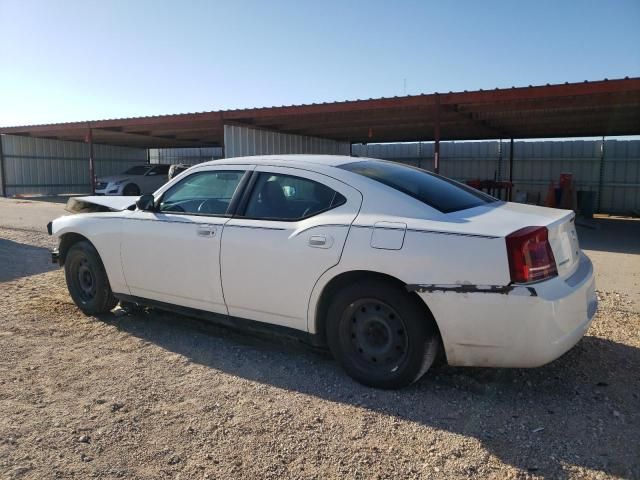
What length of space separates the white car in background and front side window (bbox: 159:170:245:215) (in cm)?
1773

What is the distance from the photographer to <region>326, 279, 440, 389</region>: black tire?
3.25 metres

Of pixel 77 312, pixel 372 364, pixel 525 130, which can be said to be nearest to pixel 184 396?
pixel 372 364

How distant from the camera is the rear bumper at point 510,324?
295 cm

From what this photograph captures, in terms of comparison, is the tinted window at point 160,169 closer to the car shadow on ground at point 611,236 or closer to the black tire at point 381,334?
the car shadow on ground at point 611,236

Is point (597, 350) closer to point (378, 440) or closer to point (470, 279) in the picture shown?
point (470, 279)

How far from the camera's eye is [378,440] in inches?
113

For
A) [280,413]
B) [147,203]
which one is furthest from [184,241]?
[280,413]

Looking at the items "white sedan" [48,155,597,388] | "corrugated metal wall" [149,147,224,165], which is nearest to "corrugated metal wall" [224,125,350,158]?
"corrugated metal wall" [149,147,224,165]

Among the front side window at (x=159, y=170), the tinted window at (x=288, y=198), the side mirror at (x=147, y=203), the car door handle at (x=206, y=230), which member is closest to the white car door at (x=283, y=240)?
the tinted window at (x=288, y=198)

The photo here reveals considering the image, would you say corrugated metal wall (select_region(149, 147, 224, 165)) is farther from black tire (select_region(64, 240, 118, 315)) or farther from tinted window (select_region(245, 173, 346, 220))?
tinted window (select_region(245, 173, 346, 220))

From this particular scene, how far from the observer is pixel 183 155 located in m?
31.0

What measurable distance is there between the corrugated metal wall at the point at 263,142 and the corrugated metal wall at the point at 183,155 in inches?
408

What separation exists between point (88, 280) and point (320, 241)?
279cm

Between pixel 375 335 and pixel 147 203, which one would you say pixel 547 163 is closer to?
pixel 147 203
